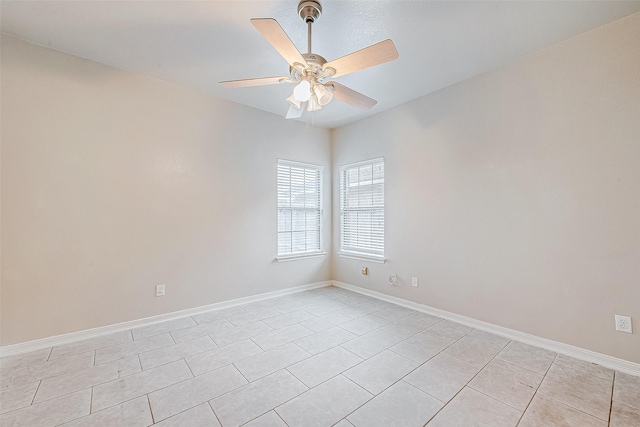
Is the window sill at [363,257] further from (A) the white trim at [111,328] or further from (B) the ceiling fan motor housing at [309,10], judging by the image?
(B) the ceiling fan motor housing at [309,10]

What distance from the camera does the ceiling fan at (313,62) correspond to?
1647mm

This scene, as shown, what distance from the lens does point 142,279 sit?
303 cm

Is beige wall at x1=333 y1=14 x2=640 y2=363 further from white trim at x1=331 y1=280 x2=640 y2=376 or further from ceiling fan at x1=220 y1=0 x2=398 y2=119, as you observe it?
ceiling fan at x1=220 y1=0 x2=398 y2=119

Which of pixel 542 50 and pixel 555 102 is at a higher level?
pixel 542 50

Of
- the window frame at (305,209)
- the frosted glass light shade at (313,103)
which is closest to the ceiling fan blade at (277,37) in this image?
the frosted glass light shade at (313,103)

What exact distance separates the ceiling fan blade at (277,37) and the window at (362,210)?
2.44 meters

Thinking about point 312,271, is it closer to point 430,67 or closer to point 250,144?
point 250,144

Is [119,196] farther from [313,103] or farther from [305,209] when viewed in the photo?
[305,209]

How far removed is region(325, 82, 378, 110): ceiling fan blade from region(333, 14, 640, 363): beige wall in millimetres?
1362

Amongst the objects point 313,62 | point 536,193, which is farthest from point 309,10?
point 536,193

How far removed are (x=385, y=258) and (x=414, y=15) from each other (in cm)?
283

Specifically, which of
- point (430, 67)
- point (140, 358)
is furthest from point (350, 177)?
point (140, 358)

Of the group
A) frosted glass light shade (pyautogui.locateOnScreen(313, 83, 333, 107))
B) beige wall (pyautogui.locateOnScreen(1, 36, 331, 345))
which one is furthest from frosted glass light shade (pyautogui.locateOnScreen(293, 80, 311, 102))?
beige wall (pyautogui.locateOnScreen(1, 36, 331, 345))

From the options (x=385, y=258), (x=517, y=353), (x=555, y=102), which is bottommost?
(x=517, y=353)
